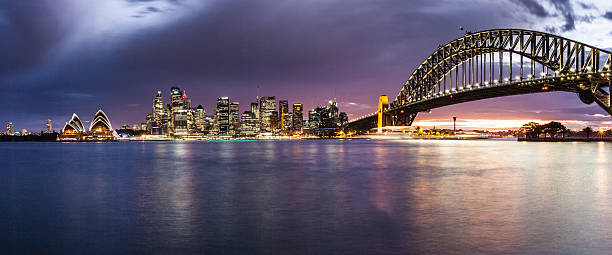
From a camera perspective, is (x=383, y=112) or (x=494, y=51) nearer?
(x=494, y=51)

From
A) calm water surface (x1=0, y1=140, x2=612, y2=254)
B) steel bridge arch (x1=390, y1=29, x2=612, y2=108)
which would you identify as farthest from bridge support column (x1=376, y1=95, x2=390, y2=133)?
calm water surface (x1=0, y1=140, x2=612, y2=254)

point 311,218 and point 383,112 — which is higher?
point 383,112

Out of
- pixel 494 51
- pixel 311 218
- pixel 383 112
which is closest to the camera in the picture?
pixel 311 218

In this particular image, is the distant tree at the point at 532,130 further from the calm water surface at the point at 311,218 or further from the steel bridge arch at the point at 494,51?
the calm water surface at the point at 311,218

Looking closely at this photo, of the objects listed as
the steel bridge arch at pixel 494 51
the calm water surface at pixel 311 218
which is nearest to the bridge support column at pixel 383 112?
the steel bridge arch at pixel 494 51

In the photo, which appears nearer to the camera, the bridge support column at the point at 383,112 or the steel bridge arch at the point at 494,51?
the steel bridge arch at the point at 494,51

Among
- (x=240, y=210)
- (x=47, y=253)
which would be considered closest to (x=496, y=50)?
(x=240, y=210)

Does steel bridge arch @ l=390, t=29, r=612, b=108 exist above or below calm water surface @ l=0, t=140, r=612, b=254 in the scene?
above

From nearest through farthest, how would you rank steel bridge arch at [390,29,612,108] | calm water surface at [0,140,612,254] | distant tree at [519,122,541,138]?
calm water surface at [0,140,612,254] < steel bridge arch at [390,29,612,108] < distant tree at [519,122,541,138]

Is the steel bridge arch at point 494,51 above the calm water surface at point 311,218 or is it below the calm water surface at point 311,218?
above

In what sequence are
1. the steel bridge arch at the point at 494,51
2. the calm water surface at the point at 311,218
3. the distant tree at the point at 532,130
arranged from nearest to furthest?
the calm water surface at the point at 311,218
the steel bridge arch at the point at 494,51
the distant tree at the point at 532,130

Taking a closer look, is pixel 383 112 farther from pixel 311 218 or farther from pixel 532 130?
pixel 311 218

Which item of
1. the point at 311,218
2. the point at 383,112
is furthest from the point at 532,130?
the point at 311,218

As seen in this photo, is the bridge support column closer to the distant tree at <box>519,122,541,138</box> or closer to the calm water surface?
the distant tree at <box>519,122,541,138</box>
